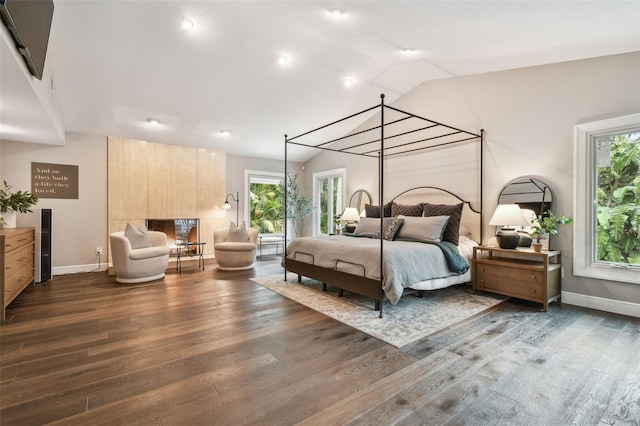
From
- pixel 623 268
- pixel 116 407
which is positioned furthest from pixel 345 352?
pixel 623 268

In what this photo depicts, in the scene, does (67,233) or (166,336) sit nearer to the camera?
(166,336)

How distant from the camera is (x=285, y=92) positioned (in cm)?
492

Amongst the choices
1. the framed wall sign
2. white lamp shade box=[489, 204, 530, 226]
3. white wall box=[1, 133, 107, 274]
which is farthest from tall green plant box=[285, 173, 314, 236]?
white lamp shade box=[489, 204, 530, 226]

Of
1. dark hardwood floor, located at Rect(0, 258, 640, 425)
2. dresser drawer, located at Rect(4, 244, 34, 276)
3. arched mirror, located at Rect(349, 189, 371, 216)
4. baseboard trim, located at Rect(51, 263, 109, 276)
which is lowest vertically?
dark hardwood floor, located at Rect(0, 258, 640, 425)

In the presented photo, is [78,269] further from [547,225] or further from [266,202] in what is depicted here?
[547,225]

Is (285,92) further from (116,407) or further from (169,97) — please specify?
(116,407)

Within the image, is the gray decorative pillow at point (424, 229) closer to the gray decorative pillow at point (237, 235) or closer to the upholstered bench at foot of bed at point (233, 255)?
the upholstered bench at foot of bed at point (233, 255)

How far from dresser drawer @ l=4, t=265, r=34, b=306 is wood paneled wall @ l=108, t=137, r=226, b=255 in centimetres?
168

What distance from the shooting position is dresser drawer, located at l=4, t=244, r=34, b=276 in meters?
3.21

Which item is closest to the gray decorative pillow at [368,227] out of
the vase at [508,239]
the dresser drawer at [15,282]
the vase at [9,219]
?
the vase at [508,239]

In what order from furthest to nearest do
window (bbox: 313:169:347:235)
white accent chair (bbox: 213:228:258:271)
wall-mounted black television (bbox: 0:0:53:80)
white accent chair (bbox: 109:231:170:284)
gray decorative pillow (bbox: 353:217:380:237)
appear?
window (bbox: 313:169:347:235) → white accent chair (bbox: 213:228:258:271) → gray decorative pillow (bbox: 353:217:380:237) → white accent chair (bbox: 109:231:170:284) → wall-mounted black television (bbox: 0:0:53:80)

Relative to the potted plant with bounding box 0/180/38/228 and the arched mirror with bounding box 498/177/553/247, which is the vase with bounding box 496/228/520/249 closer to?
the arched mirror with bounding box 498/177/553/247

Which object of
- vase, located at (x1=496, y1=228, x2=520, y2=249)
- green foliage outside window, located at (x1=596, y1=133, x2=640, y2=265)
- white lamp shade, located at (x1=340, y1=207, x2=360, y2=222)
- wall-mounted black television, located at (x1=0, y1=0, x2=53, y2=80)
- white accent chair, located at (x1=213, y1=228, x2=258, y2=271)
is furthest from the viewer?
white lamp shade, located at (x1=340, y1=207, x2=360, y2=222)

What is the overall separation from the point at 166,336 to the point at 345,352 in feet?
5.11
